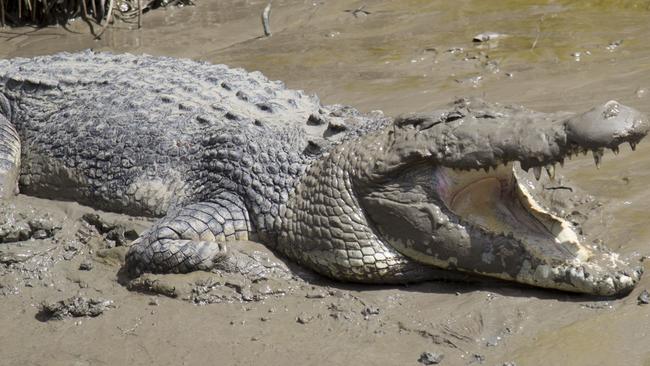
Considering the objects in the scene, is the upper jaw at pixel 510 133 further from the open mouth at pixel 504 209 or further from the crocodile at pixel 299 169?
the open mouth at pixel 504 209

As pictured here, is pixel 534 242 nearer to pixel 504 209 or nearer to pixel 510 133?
pixel 504 209

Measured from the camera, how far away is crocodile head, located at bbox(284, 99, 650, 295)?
13.4 feet

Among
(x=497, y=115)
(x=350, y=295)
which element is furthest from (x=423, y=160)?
(x=350, y=295)

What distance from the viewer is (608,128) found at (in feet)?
12.2

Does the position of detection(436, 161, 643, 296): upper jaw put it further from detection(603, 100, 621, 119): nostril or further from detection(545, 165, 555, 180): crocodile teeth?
detection(603, 100, 621, 119): nostril

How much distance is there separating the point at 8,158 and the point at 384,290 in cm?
262

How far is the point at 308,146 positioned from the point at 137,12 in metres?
5.85

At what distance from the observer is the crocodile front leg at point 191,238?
15.9 ft

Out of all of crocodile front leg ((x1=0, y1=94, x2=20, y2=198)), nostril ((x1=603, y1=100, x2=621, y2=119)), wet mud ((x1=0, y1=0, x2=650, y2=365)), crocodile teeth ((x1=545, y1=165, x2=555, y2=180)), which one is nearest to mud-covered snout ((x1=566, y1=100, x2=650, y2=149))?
nostril ((x1=603, y1=100, x2=621, y2=119))

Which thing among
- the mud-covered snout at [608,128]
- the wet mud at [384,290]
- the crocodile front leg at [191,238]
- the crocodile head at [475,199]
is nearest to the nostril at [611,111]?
the mud-covered snout at [608,128]

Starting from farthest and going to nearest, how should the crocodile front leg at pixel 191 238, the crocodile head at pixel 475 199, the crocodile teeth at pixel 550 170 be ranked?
the crocodile front leg at pixel 191 238 < the crocodile head at pixel 475 199 < the crocodile teeth at pixel 550 170

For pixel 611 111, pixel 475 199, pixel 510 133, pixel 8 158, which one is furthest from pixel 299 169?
pixel 8 158

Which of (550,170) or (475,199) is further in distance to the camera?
(475,199)

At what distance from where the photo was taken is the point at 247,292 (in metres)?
4.71
